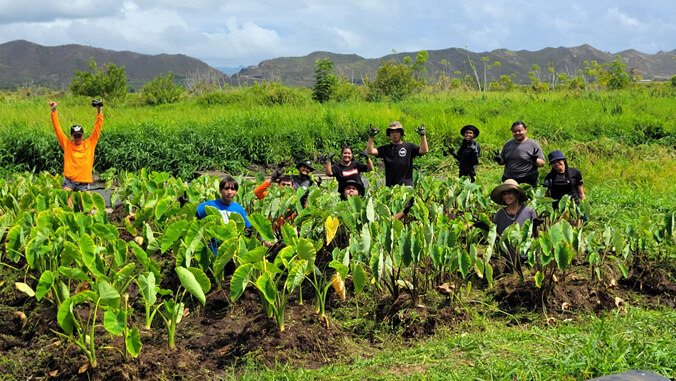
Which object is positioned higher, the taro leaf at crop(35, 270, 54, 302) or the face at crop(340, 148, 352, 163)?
the face at crop(340, 148, 352, 163)

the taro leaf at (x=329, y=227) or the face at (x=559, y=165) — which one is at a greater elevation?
the face at (x=559, y=165)

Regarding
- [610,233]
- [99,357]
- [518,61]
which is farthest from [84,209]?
[518,61]

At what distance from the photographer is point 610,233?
4352 millimetres

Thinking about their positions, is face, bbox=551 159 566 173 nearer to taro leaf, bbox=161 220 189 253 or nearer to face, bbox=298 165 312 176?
face, bbox=298 165 312 176

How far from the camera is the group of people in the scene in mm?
4742

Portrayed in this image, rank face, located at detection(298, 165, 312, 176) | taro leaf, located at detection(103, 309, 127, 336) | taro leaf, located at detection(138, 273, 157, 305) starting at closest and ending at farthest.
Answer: taro leaf, located at detection(103, 309, 127, 336) < taro leaf, located at detection(138, 273, 157, 305) < face, located at detection(298, 165, 312, 176)

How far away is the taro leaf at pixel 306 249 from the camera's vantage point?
3558 millimetres

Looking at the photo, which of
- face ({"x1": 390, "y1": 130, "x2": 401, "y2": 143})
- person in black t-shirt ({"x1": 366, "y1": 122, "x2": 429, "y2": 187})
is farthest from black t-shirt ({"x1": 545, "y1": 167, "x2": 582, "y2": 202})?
face ({"x1": 390, "y1": 130, "x2": 401, "y2": 143})

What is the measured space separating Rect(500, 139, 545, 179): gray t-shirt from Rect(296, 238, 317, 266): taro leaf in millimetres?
3395

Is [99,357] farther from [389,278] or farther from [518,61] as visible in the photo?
[518,61]

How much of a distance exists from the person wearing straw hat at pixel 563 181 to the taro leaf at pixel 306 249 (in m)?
3.00

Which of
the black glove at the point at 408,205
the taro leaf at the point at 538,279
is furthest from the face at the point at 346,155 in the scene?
the taro leaf at the point at 538,279

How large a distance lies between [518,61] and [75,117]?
192m

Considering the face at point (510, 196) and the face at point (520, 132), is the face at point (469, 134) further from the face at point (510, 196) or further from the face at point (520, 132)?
the face at point (510, 196)
